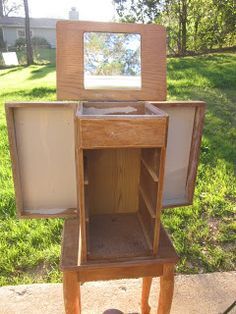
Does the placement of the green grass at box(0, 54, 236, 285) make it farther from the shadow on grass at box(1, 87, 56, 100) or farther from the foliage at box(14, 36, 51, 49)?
the foliage at box(14, 36, 51, 49)

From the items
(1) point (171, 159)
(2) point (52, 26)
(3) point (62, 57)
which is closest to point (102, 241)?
(1) point (171, 159)

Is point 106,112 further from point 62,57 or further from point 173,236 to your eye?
point 173,236

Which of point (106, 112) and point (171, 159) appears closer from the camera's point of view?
point (106, 112)

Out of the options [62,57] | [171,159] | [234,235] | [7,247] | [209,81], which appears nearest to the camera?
[62,57]

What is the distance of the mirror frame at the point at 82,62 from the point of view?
5.04 ft

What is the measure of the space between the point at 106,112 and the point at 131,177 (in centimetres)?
38

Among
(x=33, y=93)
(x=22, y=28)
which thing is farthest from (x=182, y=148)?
(x=22, y=28)

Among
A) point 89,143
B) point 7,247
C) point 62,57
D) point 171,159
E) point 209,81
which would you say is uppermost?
point 62,57

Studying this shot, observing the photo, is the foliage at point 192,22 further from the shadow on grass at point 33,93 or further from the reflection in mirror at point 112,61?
the reflection in mirror at point 112,61

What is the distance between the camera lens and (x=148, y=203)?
1562mm

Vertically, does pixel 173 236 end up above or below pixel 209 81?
below

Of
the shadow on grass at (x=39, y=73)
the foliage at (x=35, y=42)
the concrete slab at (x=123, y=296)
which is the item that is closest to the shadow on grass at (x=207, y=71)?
the shadow on grass at (x=39, y=73)

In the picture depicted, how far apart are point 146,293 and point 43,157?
1.01 metres

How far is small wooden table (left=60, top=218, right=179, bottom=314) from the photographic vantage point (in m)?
1.50
